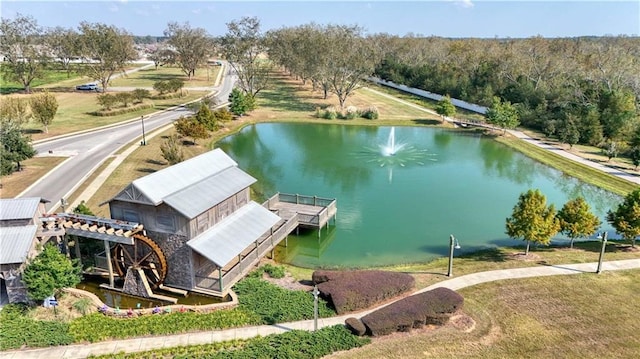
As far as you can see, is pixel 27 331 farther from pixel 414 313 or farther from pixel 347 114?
pixel 347 114

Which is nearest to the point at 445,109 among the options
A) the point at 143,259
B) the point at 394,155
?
the point at 394,155

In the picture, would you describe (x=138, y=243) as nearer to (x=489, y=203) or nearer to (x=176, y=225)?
(x=176, y=225)

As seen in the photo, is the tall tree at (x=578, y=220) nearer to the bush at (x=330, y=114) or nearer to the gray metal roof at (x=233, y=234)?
the gray metal roof at (x=233, y=234)

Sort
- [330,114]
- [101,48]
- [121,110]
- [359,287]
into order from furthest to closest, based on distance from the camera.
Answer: [101,48] → [330,114] → [121,110] → [359,287]

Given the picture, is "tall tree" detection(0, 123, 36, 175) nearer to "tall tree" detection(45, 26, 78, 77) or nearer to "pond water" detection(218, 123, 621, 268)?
"pond water" detection(218, 123, 621, 268)

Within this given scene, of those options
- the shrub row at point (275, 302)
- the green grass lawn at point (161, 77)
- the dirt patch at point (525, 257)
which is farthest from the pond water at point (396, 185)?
the green grass lawn at point (161, 77)

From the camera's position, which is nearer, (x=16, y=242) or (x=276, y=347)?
(x=276, y=347)

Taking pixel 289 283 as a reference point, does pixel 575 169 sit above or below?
above
